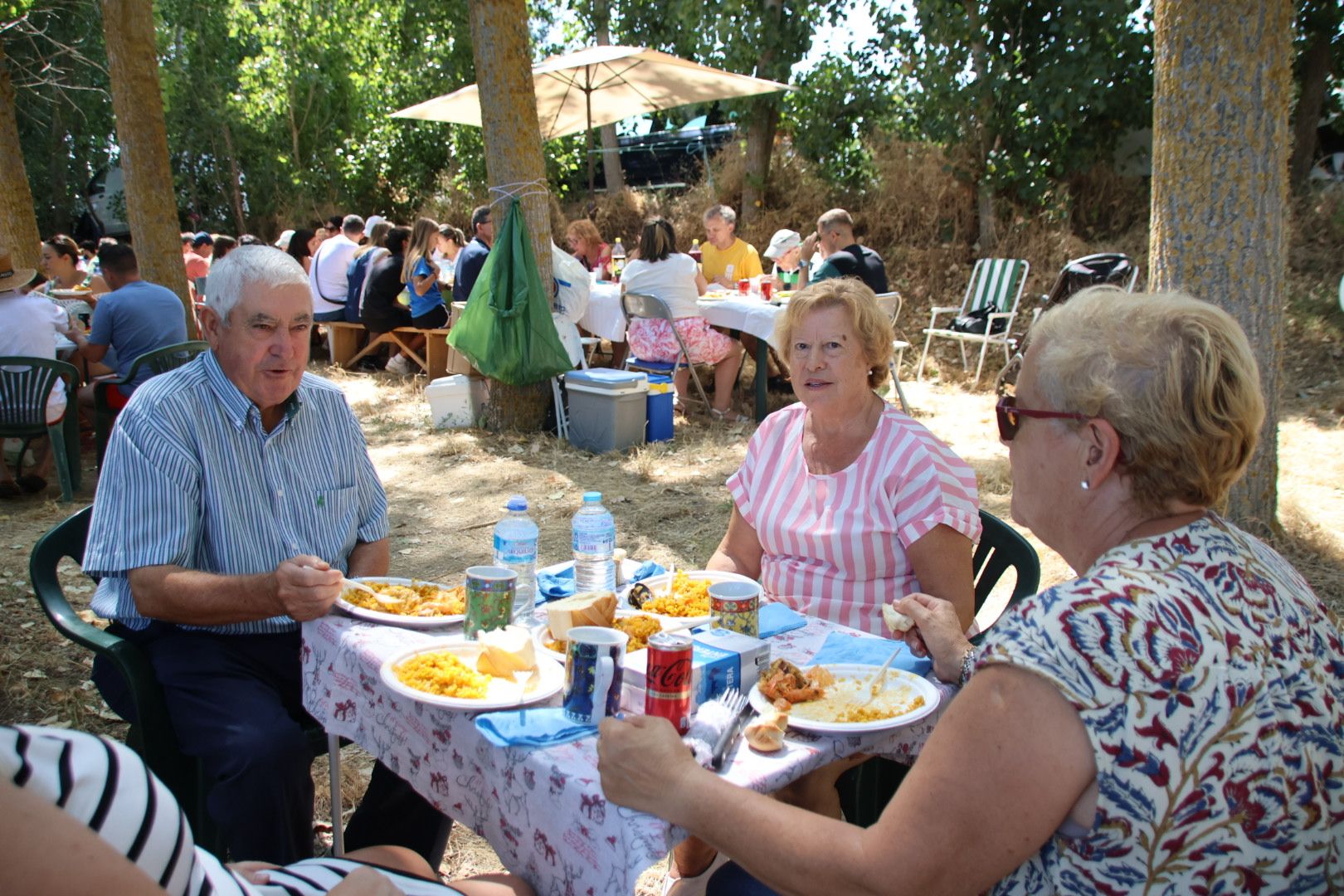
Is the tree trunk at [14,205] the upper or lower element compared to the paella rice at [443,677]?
upper

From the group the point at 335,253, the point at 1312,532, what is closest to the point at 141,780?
the point at 1312,532

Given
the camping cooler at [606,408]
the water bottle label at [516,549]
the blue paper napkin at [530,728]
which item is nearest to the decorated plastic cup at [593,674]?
the blue paper napkin at [530,728]

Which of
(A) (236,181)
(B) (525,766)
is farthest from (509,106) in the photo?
(A) (236,181)

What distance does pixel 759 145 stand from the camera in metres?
14.1

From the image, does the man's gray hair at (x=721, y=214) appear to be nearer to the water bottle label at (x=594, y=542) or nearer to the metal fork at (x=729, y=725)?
the water bottle label at (x=594, y=542)

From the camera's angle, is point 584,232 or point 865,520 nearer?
point 865,520

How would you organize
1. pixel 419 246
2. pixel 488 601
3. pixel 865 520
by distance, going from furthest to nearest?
pixel 419 246
pixel 865 520
pixel 488 601

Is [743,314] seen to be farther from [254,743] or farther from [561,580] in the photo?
[254,743]

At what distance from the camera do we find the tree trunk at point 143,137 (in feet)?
23.9

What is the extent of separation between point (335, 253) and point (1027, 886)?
36.3 feet

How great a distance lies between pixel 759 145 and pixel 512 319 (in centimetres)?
794

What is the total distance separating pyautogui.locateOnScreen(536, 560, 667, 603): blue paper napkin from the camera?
2348 mm

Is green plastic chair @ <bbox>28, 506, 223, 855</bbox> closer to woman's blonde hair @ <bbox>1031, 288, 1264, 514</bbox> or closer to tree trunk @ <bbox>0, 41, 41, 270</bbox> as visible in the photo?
woman's blonde hair @ <bbox>1031, 288, 1264, 514</bbox>

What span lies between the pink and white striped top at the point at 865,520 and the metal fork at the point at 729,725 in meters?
0.81
